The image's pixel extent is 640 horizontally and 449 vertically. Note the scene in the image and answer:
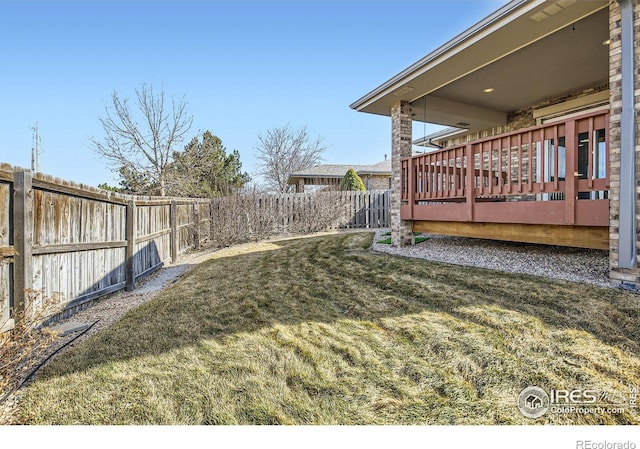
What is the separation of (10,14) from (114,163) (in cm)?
1389

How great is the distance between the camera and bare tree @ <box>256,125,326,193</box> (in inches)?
987

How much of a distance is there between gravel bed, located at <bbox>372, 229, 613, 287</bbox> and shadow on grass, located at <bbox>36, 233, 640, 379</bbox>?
37 cm

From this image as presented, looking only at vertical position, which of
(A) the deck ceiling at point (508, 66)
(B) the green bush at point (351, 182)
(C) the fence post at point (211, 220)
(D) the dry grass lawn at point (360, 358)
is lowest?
(D) the dry grass lawn at point (360, 358)

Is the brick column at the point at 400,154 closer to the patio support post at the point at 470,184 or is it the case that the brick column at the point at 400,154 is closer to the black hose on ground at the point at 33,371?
the patio support post at the point at 470,184

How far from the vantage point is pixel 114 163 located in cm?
1559

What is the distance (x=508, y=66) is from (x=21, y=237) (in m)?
6.74

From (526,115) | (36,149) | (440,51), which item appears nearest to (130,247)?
(440,51)

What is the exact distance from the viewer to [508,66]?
5.27 meters

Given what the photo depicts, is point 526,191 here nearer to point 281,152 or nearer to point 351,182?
point 351,182

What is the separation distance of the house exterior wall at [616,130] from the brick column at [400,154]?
3.27 m

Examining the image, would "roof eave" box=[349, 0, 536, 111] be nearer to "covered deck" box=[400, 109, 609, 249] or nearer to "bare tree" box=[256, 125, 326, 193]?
"covered deck" box=[400, 109, 609, 249]

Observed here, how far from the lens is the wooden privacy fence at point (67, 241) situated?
2836 mm

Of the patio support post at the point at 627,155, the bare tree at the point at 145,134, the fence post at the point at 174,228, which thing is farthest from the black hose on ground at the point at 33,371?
the bare tree at the point at 145,134
